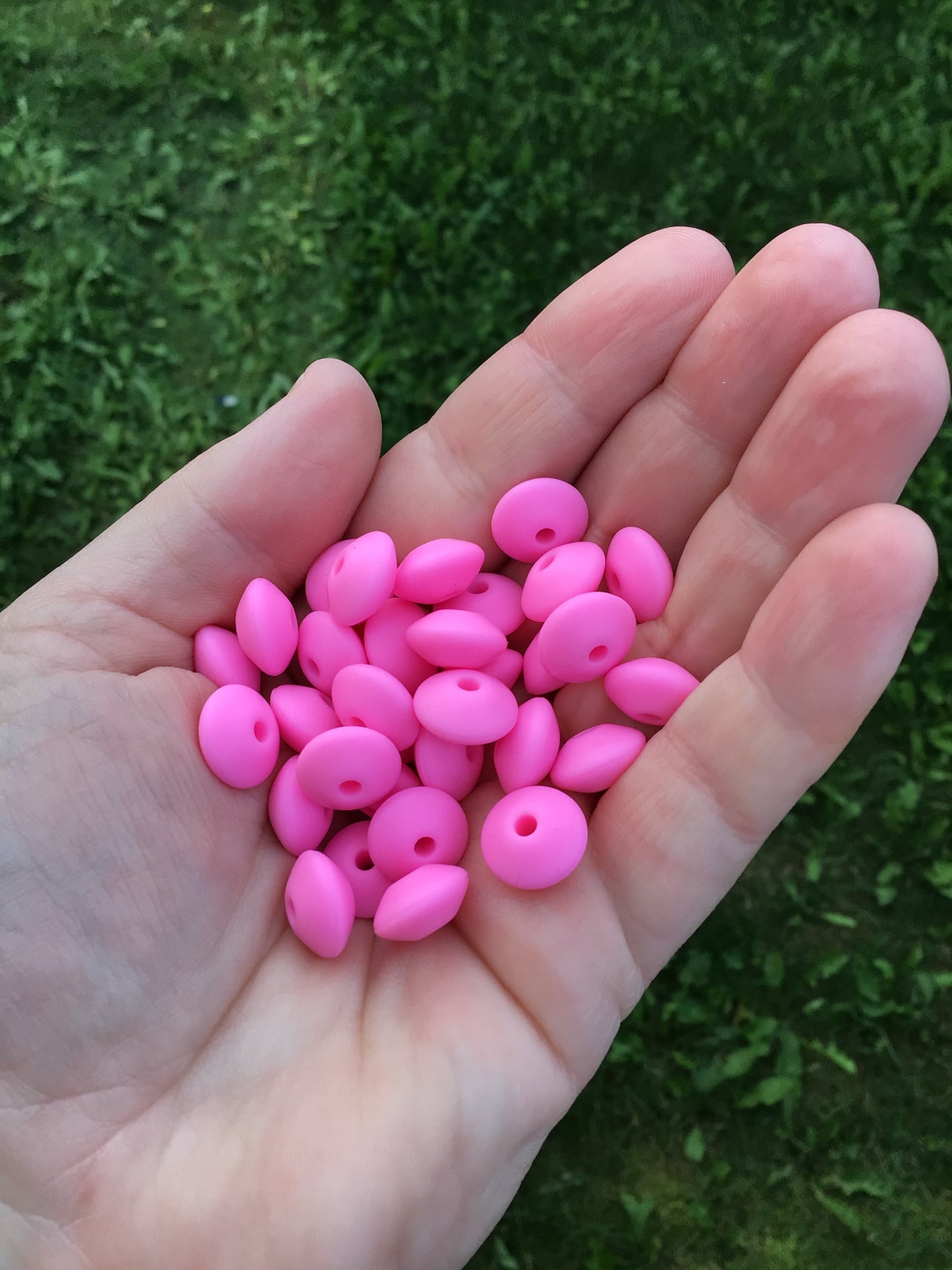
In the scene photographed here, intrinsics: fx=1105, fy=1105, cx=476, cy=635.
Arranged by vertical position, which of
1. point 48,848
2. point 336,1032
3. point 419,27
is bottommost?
point 336,1032

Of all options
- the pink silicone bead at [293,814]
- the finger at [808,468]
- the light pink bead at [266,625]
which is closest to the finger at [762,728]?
the finger at [808,468]

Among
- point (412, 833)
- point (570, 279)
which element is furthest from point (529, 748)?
point (570, 279)

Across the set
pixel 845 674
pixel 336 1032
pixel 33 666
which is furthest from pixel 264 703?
pixel 845 674

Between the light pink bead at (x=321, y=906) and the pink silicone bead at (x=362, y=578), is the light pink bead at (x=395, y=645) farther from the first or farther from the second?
the light pink bead at (x=321, y=906)

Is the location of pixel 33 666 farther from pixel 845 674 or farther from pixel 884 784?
pixel 884 784

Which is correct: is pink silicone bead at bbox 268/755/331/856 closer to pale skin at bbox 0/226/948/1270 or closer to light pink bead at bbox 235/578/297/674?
pale skin at bbox 0/226/948/1270
